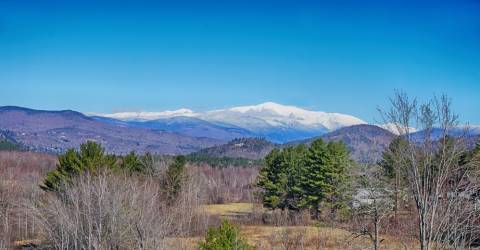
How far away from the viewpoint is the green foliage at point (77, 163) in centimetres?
3375

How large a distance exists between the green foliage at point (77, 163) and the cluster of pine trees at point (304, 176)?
→ 19.3 m

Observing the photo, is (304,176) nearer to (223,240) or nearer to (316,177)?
(316,177)

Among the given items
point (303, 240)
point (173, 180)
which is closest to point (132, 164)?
point (173, 180)

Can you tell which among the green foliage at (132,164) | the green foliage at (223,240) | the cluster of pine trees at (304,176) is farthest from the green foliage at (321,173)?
the green foliage at (223,240)

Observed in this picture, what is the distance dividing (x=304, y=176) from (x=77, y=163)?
71.3 ft

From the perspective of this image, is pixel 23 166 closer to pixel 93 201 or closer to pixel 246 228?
pixel 246 228

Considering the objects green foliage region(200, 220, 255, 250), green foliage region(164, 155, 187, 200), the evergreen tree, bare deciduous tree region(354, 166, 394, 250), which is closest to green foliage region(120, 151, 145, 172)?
green foliage region(164, 155, 187, 200)

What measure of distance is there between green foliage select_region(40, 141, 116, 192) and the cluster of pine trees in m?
19.3

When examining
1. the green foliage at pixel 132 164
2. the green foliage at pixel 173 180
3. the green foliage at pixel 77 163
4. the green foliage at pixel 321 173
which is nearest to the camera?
the green foliage at pixel 77 163

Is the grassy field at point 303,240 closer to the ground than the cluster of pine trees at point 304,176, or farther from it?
closer to the ground

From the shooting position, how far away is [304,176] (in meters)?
47.2

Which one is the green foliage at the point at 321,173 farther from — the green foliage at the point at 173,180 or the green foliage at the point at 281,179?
the green foliage at the point at 173,180

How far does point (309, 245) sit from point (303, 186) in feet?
48.8

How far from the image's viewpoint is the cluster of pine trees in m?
45.3
